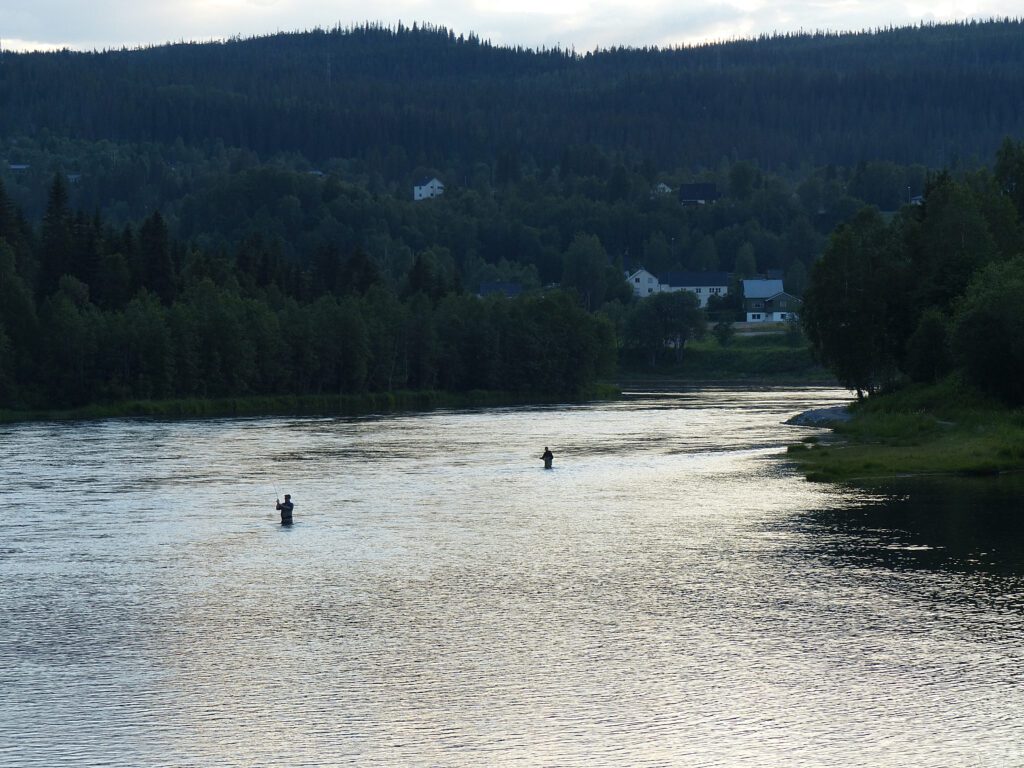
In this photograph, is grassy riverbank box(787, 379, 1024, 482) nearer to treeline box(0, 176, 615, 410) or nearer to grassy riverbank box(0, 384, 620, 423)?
grassy riverbank box(0, 384, 620, 423)

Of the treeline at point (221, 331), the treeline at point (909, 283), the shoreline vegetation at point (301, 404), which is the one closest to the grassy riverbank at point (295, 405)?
the shoreline vegetation at point (301, 404)

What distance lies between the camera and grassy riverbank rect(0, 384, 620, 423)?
13575 centimetres

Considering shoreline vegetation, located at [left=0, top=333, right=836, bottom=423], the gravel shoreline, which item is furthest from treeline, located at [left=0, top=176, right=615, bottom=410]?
the gravel shoreline

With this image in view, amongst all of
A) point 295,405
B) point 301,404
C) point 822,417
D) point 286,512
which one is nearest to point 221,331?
point 295,405

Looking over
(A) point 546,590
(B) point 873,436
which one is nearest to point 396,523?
(A) point 546,590

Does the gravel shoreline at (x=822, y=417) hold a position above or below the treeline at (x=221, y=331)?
below

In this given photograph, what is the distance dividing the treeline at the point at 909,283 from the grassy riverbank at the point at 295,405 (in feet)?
150

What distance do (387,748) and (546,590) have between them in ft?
54.4

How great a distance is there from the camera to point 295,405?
151000 millimetres

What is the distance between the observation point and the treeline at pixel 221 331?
471ft

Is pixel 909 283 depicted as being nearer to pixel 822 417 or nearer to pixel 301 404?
pixel 822 417

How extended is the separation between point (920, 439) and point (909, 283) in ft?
100

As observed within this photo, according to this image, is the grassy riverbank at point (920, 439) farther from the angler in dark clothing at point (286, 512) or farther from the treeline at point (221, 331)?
the treeline at point (221, 331)

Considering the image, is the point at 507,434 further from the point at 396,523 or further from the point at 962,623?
the point at 962,623
